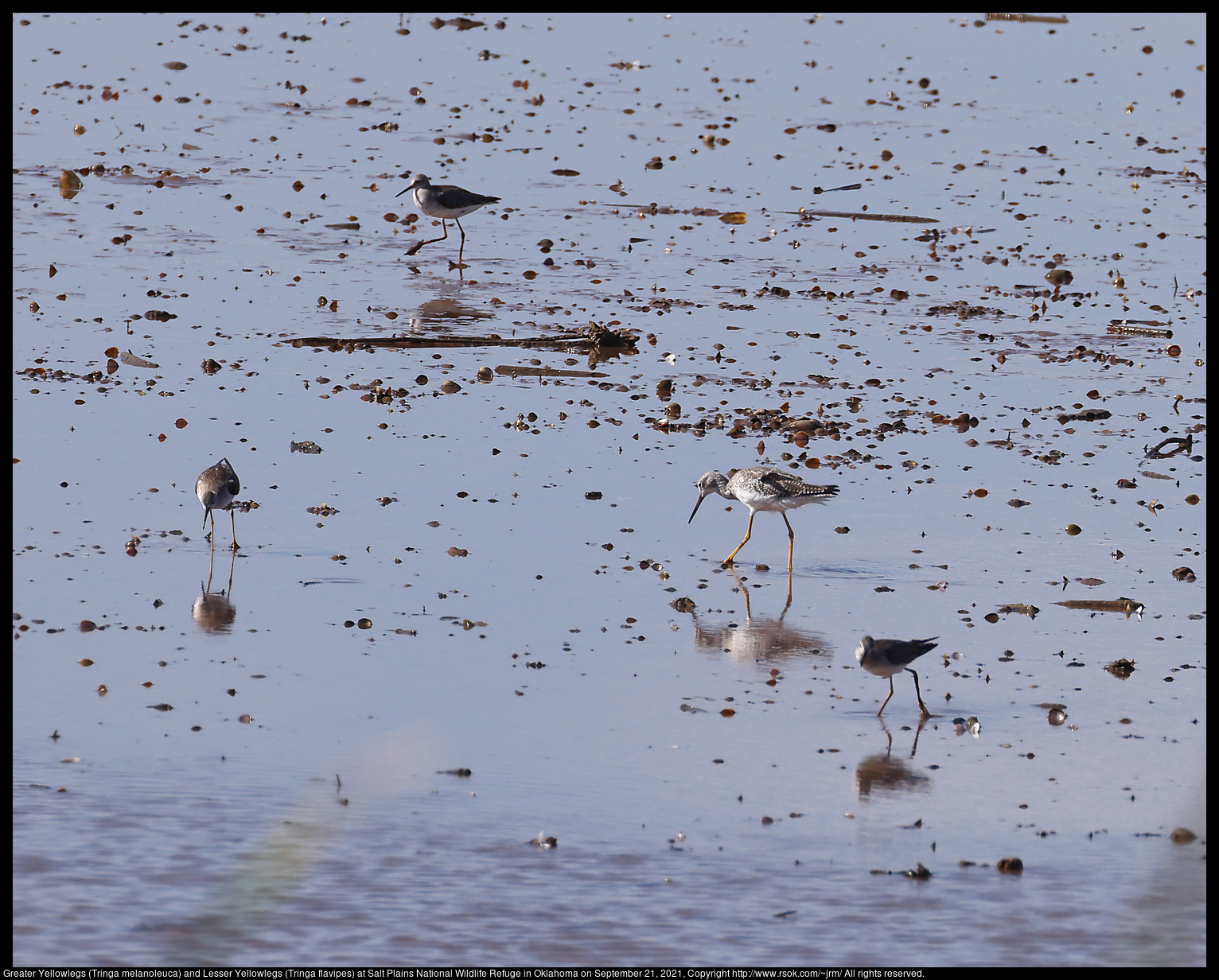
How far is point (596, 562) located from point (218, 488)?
3245 mm

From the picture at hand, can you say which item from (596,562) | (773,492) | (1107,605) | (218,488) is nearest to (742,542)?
(773,492)

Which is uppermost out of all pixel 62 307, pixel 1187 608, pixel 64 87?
pixel 64 87

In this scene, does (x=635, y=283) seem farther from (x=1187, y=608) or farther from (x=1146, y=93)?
(x=1146, y=93)

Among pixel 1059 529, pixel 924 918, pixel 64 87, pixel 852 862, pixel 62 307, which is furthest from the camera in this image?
pixel 64 87

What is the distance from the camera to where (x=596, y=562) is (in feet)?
42.9

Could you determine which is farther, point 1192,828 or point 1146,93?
point 1146,93

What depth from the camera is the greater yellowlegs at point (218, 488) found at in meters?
13.0

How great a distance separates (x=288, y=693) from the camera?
1030cm

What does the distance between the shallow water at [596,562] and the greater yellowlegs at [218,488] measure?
1.03ft

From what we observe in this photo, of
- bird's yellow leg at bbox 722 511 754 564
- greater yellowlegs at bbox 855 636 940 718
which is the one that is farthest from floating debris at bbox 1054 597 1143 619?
bird's yellow leg at bbox 722 511 754 564

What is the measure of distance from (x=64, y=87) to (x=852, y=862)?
100ft

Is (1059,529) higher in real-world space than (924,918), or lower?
higher

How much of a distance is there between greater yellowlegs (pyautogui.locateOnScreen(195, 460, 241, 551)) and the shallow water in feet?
1.03

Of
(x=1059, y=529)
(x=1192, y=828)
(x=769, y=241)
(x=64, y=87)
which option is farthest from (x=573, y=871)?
(x=64, y=87)
